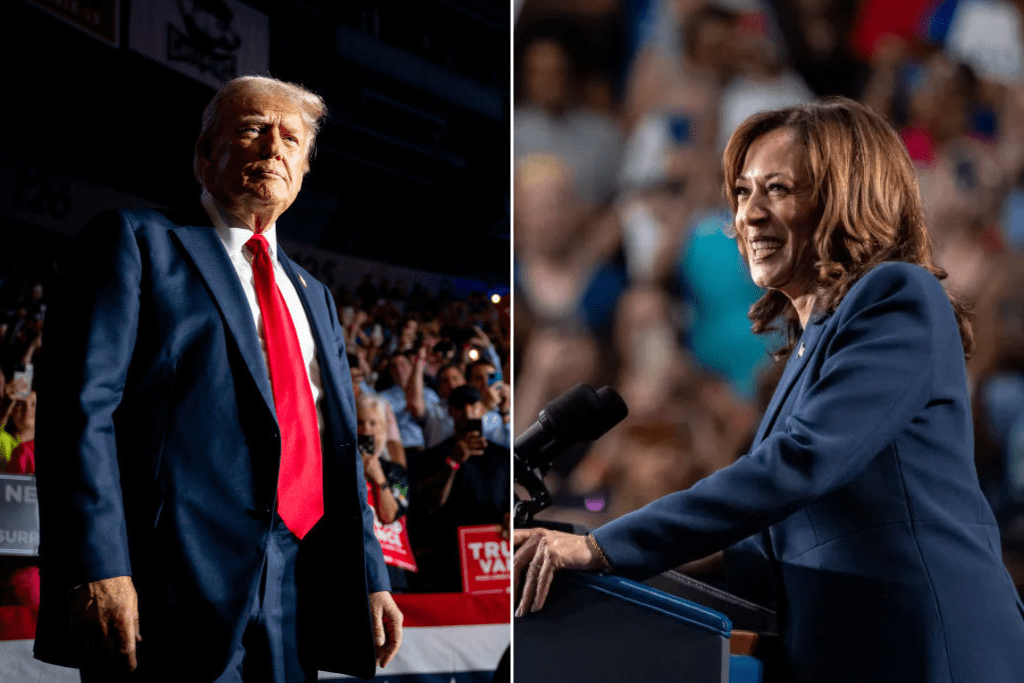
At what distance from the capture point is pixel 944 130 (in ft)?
8.85

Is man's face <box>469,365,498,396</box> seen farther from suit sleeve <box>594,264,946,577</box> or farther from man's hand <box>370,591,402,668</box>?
suit sleeve <box>594,264,946,577</box>

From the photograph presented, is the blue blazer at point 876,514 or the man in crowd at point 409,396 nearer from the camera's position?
the blue blazer at point 876,514

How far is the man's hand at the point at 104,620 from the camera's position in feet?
6.34

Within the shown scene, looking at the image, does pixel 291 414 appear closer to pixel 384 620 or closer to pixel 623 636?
pixel 384 620

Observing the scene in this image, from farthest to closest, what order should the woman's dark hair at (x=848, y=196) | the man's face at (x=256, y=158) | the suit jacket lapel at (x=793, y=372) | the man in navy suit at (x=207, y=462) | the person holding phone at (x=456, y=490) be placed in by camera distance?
the person holding phone at (x=456, y=490) → the man's face at (x=256, y=158) → the woman's dark hair at (x=848, y=196) → the suit jacket lapel at (x=793, y=372) → the man in navy suit at (x=207, y=462)

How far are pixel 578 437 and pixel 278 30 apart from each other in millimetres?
1501

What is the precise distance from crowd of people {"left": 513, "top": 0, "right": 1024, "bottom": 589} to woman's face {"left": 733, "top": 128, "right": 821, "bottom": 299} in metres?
0.12

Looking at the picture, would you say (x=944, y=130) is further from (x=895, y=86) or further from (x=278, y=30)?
(x=278, y=30)

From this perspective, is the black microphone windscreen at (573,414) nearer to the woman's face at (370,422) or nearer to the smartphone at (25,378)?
the woman's face at (370,422)

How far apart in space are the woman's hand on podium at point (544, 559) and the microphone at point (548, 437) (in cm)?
14

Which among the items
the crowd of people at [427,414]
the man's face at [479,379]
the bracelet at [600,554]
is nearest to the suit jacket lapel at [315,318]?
the crowd of people at [427,414]

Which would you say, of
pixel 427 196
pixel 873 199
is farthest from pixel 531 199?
pixel 873 199

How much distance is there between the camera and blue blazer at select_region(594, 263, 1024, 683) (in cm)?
202

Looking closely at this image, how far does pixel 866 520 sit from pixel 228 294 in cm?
155
